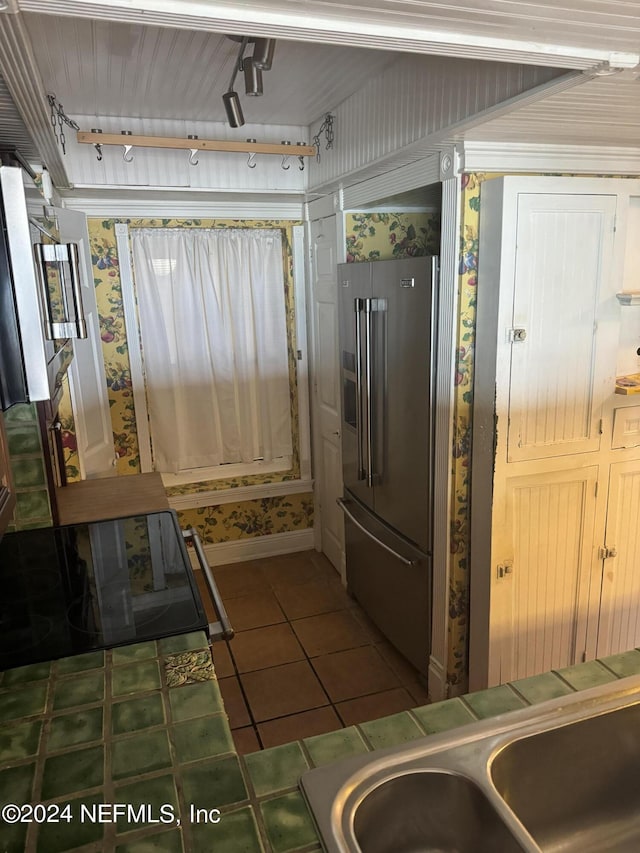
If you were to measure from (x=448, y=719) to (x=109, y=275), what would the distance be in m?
2.96

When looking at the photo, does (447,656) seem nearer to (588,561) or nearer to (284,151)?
(588,561)

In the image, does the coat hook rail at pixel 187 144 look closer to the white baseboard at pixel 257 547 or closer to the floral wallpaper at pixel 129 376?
the floral wallpaper at pixel 129 376

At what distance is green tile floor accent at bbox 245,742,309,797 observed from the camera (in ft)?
3.06

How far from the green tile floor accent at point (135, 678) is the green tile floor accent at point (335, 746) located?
0.35 m

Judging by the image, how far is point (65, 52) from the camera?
2082 millimetres

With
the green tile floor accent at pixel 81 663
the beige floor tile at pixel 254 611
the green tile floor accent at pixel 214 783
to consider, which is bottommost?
the beige floor tile at pixel 254 611

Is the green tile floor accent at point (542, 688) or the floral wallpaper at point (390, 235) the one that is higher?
the floral wallpaper at point (390, 235)

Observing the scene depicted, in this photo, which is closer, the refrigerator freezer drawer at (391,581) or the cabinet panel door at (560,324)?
the cabinet panel door at (560,324)

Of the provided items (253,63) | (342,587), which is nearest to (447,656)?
(342,587)

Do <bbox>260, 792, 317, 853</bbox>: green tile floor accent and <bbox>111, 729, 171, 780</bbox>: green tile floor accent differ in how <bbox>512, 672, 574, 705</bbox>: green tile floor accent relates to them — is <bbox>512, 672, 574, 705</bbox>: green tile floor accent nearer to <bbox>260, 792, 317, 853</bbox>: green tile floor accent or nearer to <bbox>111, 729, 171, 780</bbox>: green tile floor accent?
<bbox>260, 792, 317, 853</bbox>: green tile floor accent

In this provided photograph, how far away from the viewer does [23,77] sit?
43.3 inches

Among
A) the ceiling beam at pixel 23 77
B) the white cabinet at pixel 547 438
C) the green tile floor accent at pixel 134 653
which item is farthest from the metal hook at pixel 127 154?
the green tile floor accent at pixel 134 653

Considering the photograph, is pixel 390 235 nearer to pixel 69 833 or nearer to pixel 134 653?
pixel 134 653

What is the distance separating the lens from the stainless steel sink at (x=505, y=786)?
2.98 ft
